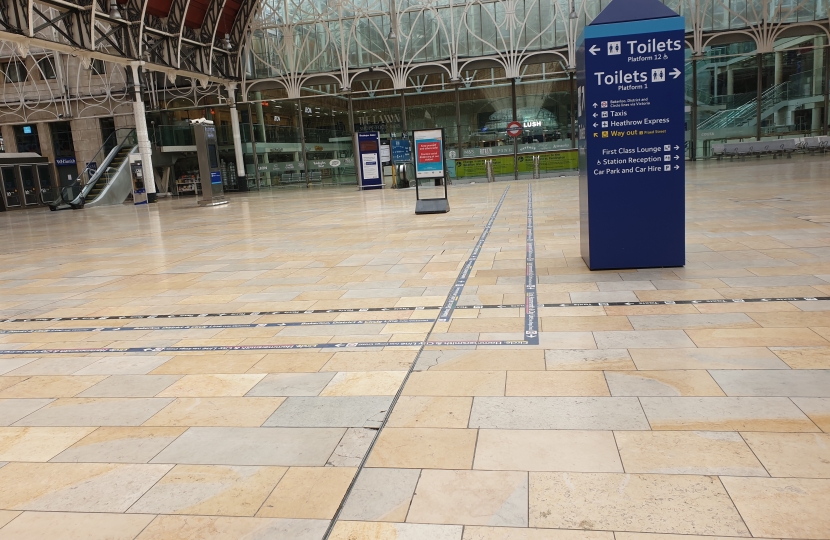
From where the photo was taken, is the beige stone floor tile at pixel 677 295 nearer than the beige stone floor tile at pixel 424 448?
No

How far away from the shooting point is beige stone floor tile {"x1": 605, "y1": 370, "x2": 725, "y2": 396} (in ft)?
11.7

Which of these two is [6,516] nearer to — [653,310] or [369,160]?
[653,310]

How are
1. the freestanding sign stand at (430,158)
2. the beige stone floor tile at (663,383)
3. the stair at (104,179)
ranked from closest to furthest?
the beige stone floor tile at (663,383), the freestanding sign stand at (430,158), the stair at (104,179)

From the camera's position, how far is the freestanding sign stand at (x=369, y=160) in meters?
26.8

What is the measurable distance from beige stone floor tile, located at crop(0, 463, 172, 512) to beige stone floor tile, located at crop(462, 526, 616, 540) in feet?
5.06

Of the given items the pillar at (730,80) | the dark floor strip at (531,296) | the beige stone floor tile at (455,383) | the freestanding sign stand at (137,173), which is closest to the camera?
the beige stone floor tile at (455,383)

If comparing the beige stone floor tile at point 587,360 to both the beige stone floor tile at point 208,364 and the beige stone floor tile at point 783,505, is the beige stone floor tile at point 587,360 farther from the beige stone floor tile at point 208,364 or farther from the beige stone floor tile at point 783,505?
the beige stone floor tile at point 208,364

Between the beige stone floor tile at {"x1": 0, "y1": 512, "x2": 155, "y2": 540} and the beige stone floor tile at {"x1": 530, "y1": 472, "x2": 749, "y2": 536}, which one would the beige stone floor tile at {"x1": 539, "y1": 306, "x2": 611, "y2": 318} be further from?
the beige stone floor tile at {"x1": 0, "y1": 512, "x2": 155, "y2": 540}

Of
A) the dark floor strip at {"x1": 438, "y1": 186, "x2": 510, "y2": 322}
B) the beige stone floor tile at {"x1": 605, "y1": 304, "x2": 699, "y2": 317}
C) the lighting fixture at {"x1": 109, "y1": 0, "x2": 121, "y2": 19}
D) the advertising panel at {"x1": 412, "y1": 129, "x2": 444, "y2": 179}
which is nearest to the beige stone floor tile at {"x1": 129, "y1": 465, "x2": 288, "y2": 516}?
the dark floor strip at {"x1": 438, "y1": 186, "x2": 510, "y2": 322}

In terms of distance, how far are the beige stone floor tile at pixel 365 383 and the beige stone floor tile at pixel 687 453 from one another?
144cm

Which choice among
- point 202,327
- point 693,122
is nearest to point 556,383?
point 202,327

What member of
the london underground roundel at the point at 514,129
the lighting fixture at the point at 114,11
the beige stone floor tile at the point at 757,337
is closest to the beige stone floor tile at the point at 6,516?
the beige stone floor tile at the point at 757,337

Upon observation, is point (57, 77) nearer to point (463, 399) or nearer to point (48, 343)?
point (48, 343)

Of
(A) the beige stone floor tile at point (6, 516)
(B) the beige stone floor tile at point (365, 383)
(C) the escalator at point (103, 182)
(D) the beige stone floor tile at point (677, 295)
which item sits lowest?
(A) the beige stone floor tile at point (6, 516)
